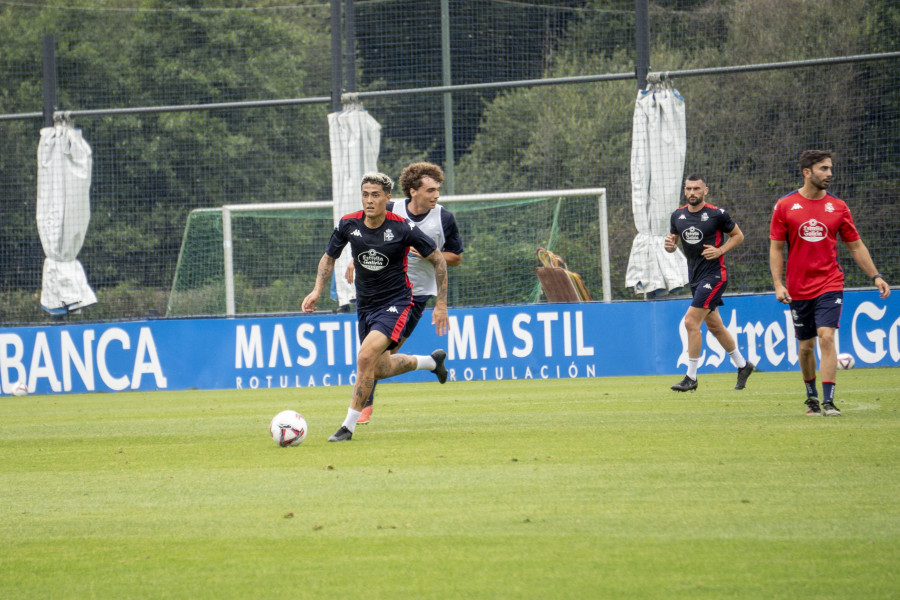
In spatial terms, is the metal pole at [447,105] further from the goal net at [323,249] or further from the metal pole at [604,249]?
the metal pole at [604,249]

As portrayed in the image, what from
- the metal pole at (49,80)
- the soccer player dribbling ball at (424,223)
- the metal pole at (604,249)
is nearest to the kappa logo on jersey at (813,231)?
the soccer player dribbling ball at (424,223)

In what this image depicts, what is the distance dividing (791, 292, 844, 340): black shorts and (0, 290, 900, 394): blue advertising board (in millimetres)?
6209

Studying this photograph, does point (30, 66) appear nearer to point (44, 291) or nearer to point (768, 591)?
point (44, 291)

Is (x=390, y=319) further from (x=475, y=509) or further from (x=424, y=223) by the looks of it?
(x=475, y=509)

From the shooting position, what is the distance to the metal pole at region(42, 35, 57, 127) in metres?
17.6

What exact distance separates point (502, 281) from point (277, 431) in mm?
12363

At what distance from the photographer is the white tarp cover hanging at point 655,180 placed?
1598cm

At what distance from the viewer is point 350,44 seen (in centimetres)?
1702

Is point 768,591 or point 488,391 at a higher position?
point 768,591

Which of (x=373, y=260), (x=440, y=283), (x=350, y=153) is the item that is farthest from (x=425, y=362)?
(x=350, y=153)

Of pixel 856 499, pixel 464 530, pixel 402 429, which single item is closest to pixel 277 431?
pixel 402 429

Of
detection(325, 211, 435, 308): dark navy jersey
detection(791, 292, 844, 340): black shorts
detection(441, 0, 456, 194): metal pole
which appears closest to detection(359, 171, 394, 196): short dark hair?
detection(325, 211, 435, 308): dark navy jersey

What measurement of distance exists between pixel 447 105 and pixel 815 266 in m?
10.9

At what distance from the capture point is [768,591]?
366cm
